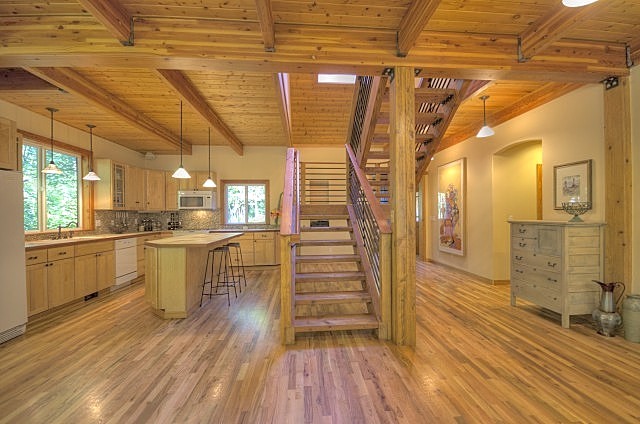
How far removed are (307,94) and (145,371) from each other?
15.7ft

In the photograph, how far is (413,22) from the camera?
2381mm

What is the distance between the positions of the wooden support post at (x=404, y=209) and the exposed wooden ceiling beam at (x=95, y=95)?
144 inches

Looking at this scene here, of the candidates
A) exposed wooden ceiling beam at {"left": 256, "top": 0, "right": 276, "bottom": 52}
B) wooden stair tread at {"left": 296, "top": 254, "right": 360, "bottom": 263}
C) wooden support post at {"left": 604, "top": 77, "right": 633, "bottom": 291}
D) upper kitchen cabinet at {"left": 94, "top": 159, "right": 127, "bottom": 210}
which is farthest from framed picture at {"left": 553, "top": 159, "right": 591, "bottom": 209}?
upper kitchen cabinet at {"left": 94, "top": 159, "right": 127, "bottom": 210}

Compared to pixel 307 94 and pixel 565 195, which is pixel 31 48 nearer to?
pixel 307 94

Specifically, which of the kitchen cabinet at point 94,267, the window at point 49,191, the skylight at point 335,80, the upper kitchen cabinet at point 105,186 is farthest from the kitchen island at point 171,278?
the skylight at point 335,80

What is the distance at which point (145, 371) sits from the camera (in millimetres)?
2328

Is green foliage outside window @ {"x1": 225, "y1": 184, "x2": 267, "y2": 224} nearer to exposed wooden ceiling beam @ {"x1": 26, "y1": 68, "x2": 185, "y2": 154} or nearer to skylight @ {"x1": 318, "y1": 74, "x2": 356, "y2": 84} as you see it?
exposed wooden ceiling beam @ {"x1": 26, "y1": 68, "x2": 185, "y2": 154}

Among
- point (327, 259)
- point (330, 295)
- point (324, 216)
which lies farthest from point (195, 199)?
point (330, 295)

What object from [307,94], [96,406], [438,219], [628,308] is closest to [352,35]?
[307,94]

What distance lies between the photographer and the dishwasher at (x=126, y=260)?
488 cm

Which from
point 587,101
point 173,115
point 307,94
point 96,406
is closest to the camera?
point 96,406

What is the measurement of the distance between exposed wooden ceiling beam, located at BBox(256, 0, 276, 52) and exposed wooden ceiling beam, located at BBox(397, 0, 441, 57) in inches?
46.2

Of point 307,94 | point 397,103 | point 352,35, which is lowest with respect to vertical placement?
point 397,103

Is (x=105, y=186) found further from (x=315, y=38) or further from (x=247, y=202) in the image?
(x=315, y=38)
